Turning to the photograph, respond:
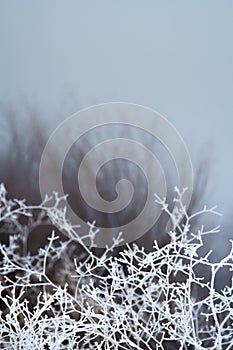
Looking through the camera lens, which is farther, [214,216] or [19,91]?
[19,91]

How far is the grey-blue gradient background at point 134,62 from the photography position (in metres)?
0.97

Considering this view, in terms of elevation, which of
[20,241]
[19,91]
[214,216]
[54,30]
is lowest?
[20,241]

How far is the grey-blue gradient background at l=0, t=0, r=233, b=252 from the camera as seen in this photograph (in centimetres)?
97

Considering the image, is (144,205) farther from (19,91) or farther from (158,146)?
(19,91)

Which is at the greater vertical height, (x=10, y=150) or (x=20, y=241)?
(x=10, y=150)

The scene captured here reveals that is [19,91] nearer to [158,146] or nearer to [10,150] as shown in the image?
[10,150]

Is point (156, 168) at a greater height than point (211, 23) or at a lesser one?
lesser

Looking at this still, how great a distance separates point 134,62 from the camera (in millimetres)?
1007

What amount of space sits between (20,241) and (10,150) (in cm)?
18

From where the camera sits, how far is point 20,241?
100 centimetres

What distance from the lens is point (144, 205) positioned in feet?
3.19

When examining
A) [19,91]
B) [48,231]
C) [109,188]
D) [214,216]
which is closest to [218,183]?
[214,216]

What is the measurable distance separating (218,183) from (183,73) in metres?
0.22

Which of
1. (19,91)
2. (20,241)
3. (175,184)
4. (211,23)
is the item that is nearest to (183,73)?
(211,23)
